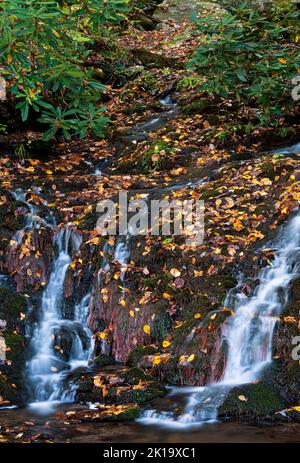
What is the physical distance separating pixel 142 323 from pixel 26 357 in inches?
54.3

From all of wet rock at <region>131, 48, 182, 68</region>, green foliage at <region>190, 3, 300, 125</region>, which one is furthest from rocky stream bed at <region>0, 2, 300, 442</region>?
wet rock at <region>131, 48, 182, 68</region>

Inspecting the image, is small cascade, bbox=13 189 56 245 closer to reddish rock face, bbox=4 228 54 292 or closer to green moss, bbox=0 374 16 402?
reddish rock face, bbox=4 228 54 292

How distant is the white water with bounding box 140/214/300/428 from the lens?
15.7ft

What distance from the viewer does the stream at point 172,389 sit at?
441cm

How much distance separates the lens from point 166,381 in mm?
5492

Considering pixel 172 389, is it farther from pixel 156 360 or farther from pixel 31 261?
pixel 31 261

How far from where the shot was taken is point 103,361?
6.08m

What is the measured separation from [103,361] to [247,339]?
1713 millimetres

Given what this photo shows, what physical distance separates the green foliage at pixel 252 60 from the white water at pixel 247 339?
388cm

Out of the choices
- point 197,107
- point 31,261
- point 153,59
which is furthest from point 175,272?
point 153,59

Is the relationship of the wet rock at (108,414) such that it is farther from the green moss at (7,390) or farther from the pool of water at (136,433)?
the green moss at (7,390)

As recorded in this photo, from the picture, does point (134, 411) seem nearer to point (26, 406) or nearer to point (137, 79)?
point (26, 406)
